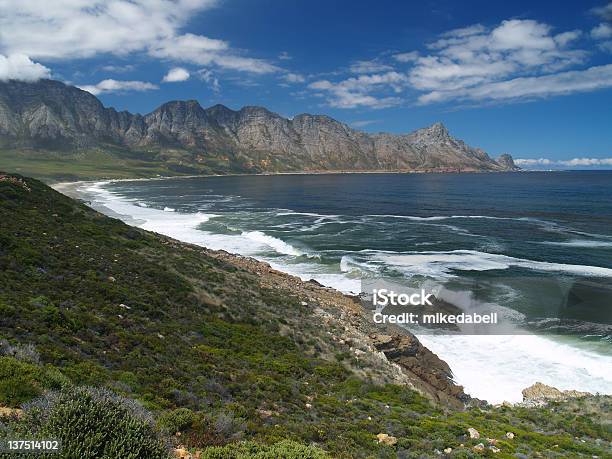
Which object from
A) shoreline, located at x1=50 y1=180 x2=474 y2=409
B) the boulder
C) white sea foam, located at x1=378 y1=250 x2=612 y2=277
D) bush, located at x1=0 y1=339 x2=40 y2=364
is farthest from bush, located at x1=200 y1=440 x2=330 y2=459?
white sea foam, located at x1=378 y1=250 x2=612 y2=277

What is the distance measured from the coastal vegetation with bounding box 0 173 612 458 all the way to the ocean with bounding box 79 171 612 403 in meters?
4.78

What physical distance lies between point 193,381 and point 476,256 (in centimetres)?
4313

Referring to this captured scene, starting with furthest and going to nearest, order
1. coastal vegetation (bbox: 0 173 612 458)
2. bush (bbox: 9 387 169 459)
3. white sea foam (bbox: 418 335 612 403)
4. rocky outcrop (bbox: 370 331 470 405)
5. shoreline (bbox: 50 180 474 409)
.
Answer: white sea foam (bbox: 418 335 612 403)
rocky outcrop (bbox: 370 331 470 405)
shoreline (bbox: 50 180 474 409)
coastal vegetation (bbox: 0 173 612 458)
bush (bbox: 9 387 169 459)

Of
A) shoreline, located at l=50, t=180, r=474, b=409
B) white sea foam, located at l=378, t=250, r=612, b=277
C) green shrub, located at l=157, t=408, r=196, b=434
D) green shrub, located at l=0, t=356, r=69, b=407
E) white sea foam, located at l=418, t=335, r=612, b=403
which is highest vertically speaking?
green shrub, located at l=0, t=356, r=69, b=407

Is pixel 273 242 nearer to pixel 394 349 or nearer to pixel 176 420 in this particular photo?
pixel 394 349

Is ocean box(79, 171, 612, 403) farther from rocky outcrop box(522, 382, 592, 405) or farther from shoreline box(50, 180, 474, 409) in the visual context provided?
shoreline box(50, 180, 474, 409)

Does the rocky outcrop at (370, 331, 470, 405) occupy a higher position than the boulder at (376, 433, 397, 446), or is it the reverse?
the boulder at (376, 433, 397, 446)

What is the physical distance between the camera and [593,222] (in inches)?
2881

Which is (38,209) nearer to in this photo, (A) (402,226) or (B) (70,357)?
(B) (70,357)

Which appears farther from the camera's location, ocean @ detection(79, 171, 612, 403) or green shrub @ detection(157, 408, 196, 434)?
ocean @ detection(79, 171, 612, 403)

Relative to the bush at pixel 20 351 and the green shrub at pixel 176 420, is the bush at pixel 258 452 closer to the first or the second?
the green shrub at pixel 176 420

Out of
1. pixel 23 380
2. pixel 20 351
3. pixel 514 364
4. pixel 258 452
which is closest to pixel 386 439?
pixel 258 452

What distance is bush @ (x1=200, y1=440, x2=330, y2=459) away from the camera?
8539 mm

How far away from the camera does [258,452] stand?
8867mm
